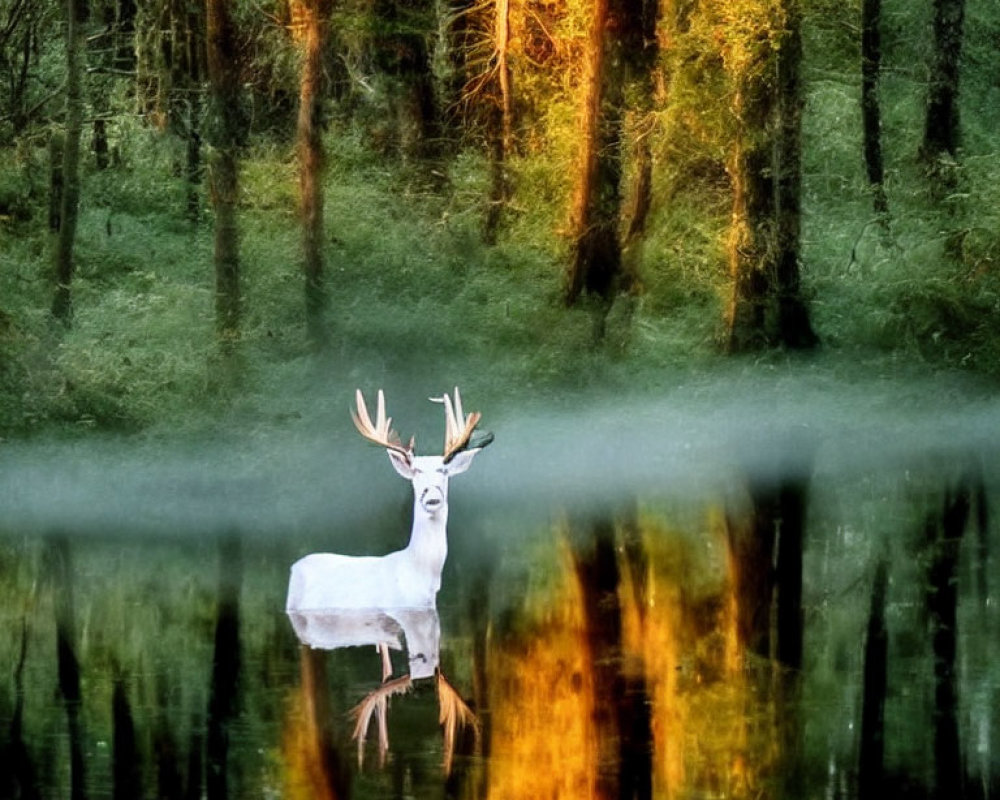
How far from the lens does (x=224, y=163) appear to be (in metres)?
30.7

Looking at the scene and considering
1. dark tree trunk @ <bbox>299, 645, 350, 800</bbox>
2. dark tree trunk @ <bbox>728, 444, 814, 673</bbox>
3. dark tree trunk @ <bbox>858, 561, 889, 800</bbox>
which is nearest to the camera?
dark tree trunk @ <bbox>858, 561, 889, 800</bbox>

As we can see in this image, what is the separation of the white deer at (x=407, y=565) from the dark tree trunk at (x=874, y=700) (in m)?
3.12

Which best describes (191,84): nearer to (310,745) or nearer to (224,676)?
(224,676)

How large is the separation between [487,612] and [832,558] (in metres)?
3.29

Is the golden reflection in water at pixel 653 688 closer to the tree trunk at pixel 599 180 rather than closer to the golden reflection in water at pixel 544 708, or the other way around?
the golden reflection in water at pixel 544 708

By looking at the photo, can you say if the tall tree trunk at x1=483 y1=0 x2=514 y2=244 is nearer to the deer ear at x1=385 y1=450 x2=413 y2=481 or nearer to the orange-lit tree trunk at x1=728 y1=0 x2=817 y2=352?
the orange-lit tree trunk at x1=728 y1=0 x2=817 y2=352

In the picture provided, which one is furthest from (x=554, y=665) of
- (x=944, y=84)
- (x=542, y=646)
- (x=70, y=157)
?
(x=944, y=84)

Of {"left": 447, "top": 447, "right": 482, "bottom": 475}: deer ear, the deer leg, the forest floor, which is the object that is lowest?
the deer leg

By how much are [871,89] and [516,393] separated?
9975 mm

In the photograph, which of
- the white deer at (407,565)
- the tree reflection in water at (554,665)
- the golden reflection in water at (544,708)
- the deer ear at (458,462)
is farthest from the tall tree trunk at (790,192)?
the deer ear at (458,462)

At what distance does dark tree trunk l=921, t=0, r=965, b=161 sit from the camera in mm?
34406

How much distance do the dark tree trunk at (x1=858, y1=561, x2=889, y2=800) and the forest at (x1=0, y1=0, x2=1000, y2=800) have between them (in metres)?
0.06

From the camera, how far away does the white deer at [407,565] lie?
692 inches

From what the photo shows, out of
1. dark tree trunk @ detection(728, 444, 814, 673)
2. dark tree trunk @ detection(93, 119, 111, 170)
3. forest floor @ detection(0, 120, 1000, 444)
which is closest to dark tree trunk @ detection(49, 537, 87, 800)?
dark tree trunk @ detection(728, 444, 814, 673)
